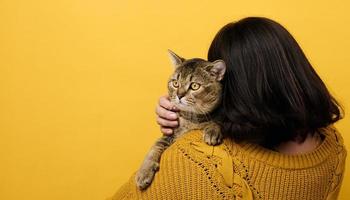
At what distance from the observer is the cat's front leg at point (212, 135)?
961mm

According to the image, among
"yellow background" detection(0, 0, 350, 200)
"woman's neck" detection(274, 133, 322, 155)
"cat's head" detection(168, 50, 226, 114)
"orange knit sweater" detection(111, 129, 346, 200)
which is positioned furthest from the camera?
"yellow background" detection(0, 0, 350, 200)

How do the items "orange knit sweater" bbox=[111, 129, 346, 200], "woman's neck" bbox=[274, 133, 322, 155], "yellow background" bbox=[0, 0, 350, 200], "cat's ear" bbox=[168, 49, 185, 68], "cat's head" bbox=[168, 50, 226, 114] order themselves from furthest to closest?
"yellow background" bbox=[0, 0, 350, 200] < "cat's ear" bbox=[168, 49, 185, 68] < "cat's head" bbox=[168, 50, 226, 114] < "woman's neck" bbox=[274, 133, 322, 155] < "orange knit sweater" bbox=[111, 129, 346, 200]

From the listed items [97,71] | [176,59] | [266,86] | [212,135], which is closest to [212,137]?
[212,135]

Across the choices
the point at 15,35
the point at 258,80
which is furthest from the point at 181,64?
the point at 15,35

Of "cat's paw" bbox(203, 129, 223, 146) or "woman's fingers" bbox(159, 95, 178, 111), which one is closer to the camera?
"cat's paw" bbox(203, 129, 223, 146)

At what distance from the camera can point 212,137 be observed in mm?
974

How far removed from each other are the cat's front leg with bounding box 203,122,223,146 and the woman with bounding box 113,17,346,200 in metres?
0.01

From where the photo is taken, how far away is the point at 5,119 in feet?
5.59

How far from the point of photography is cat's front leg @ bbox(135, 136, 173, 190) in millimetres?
993

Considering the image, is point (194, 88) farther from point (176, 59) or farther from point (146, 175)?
point (146, 175)

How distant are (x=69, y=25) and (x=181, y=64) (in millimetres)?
589

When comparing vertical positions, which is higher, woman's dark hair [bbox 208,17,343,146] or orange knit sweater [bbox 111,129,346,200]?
woman's dark hair [bbox 208,17,343,146]

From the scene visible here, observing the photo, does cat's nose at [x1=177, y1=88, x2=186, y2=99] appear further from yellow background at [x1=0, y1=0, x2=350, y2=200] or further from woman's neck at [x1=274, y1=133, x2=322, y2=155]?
yellow background at [x1=0, y1=0, x2=350, y2=200]

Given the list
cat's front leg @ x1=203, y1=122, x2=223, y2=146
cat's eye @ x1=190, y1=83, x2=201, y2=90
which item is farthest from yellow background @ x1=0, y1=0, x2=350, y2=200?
cat's front leg @ x1=203, y1=122, x2=223, y2=146
